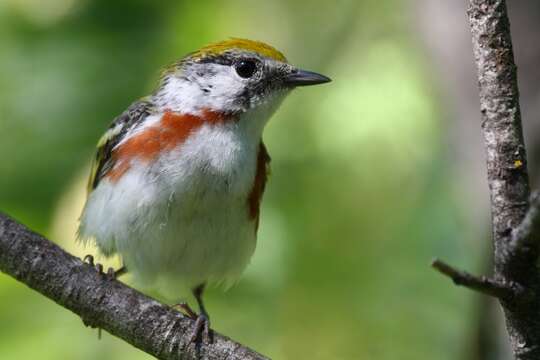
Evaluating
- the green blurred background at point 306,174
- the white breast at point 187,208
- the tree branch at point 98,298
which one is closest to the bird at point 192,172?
the white breast at point 187,208

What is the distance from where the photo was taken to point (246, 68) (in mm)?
4871

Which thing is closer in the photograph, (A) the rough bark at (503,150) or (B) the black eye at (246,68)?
(A) the rough bark at (503,150)

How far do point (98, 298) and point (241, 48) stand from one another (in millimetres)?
2198

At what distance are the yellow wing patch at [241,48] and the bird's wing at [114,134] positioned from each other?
0.51 meters

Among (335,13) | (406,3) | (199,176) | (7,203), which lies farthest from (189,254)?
(406,3)

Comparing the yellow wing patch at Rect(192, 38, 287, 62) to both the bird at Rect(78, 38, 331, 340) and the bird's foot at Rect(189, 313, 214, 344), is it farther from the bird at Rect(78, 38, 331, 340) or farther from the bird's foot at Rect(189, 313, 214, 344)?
the bird's foot at Rect(189, 313, 214, 344)

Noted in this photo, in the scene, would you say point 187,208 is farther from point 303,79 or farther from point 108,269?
point 303,79

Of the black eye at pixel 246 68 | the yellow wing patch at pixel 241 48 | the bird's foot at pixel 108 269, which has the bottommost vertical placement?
the bird's foot at pixel 108 269

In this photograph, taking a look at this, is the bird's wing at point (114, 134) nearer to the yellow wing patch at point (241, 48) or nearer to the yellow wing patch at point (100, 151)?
the yellow wing patch at point (100, 151)

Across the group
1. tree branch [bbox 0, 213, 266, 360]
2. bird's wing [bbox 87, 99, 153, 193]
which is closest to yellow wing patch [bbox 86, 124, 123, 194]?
bird's wing [bbox 87, 99, 153, 193]

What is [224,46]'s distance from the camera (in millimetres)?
5035

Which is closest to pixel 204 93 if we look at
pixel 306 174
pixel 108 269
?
pixel 306 174

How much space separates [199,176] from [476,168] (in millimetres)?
1770

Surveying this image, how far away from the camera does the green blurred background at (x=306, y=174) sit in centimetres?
479
